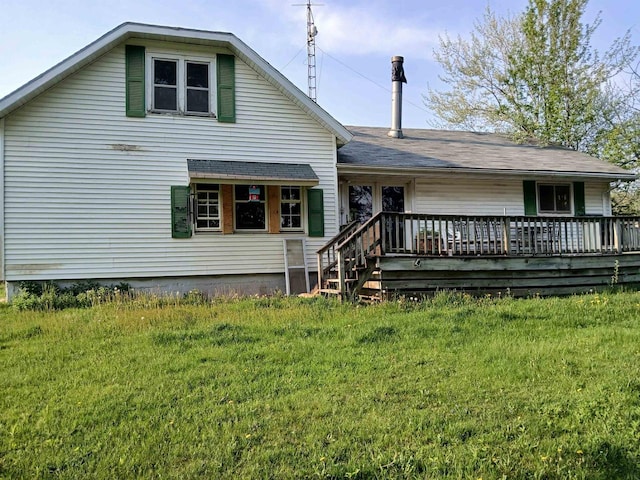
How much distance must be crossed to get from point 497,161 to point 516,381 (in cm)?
1069

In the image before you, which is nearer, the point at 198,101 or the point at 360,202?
the point at 198,101

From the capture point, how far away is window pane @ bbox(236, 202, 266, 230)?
1166 cm

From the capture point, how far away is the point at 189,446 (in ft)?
10.9

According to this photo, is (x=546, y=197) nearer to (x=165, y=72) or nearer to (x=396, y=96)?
(x=396, y=96)

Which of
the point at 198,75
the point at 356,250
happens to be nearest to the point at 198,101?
the point at 198,75

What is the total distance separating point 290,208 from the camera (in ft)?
39.5

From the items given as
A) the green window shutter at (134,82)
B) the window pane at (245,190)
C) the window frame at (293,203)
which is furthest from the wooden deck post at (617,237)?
the green window shutter at (134,82)

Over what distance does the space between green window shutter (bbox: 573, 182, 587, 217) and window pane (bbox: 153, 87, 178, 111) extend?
11.2 meters

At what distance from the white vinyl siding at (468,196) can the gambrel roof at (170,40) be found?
9.04ft

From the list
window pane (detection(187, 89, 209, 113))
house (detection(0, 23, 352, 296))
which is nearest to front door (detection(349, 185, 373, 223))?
house (detection(0, 23, 352, 296))

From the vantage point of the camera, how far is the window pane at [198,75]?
11.5 meters

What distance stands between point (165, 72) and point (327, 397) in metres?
9.49

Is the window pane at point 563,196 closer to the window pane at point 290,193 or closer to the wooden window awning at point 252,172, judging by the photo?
the wooden window awning at point 252,172

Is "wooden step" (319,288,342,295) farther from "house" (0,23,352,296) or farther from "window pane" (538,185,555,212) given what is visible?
"window pane" (538,185,555,212)
